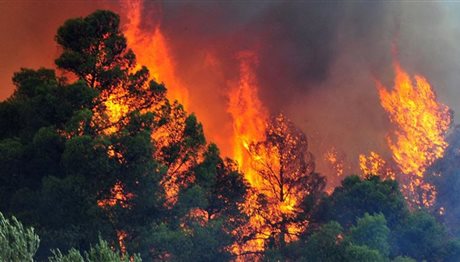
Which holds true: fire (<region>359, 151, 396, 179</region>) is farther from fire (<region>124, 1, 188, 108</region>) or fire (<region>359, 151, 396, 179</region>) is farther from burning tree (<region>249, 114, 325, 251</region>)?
fire (<region>124, 1, 188, 108</region>)

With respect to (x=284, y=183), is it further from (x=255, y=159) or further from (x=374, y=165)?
(x=374, y=165)

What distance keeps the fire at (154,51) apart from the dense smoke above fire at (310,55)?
0.22m

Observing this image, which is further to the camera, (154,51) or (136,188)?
(154,51)

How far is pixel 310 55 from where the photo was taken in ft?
119

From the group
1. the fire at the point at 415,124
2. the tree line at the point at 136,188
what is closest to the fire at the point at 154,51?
the tree line at the point at 136,188

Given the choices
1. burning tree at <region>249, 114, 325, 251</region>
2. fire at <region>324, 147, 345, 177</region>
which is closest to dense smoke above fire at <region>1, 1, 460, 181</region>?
fire at <region>324, 147, 345, 177</region>

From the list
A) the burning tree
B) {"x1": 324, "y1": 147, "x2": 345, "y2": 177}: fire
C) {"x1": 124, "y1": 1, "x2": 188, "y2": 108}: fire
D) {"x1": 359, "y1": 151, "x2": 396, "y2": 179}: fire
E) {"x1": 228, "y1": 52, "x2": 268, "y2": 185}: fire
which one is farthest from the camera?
{"x1": 124, "y1": 1, "x2": 188, "y2": 108}: fire

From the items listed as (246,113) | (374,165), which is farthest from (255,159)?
(374,165)

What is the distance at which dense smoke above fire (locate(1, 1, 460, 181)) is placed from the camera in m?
34.8

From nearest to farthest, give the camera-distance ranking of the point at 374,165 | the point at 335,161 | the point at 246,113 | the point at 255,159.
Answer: the point at 255,159 < the point at 374,165 < the point at 246,113 < the point at 335,161

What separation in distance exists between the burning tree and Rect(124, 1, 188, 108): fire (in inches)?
249

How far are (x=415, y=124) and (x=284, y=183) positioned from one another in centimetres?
884

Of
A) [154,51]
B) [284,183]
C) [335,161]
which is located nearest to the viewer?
[284,183]

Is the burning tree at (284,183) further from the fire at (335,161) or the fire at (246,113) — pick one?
the fire at (335,161)
